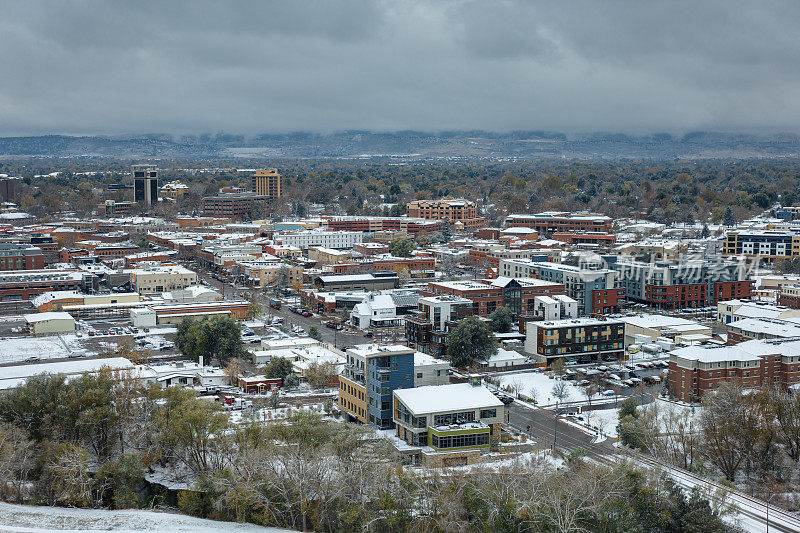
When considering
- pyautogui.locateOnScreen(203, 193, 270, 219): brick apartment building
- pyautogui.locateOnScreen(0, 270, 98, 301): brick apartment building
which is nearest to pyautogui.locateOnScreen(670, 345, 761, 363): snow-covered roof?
pyautogui.locateOnScreen(0, 270, 98, 301): brick apartment building

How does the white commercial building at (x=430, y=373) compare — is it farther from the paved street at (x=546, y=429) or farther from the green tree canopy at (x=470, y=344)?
the green tree canopy at (x=470, y=344)

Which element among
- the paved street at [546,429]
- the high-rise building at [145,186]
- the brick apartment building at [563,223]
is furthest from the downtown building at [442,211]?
the paved street at [546,429]

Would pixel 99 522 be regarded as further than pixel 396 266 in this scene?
No

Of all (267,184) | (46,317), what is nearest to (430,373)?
(46,317)

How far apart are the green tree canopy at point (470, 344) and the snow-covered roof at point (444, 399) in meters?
5.64

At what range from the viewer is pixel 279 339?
2461cm

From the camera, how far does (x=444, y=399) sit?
16.0 metres

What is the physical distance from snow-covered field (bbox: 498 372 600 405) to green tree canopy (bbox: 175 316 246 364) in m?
6.47

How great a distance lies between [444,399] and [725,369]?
22.4 feet

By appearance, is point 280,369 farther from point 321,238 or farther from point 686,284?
point 321,238

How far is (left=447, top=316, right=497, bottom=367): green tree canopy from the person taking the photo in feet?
73.0

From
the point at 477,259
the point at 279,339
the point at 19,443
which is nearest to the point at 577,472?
the point at 19,443

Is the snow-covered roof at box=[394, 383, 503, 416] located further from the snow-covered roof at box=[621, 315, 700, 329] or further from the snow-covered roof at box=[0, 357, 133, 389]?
the snow-covered roof at box=[621, 315, 700, 329]

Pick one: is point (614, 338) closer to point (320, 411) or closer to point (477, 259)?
point (320, 411)
